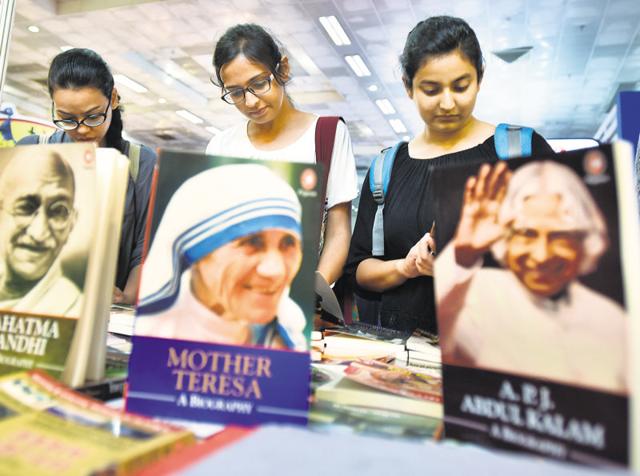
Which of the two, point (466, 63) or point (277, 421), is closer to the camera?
point (277, 421)

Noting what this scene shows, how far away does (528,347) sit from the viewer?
0.42 meters

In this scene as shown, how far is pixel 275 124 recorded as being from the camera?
52.5 inches

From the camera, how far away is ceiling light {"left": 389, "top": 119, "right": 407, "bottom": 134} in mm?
8714

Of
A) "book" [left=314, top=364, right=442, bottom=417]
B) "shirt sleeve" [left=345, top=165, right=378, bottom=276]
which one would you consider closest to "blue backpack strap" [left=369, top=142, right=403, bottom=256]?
"shirt sleeve" [left=345, top=165, right=378, bottom=276]

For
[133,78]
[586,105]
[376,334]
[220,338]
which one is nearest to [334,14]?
[133,78]

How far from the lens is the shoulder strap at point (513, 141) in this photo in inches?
43.1

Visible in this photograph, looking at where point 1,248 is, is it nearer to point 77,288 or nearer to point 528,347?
point 77,288

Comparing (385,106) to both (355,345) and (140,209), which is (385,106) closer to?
(140,209)

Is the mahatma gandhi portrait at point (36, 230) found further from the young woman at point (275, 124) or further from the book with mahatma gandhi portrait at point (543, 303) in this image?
the young woman at point (275, 124)

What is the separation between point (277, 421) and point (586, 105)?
8.85 m

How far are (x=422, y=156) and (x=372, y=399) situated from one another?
2.79 ft

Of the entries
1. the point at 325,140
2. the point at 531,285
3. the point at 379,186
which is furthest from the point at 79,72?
the point at 531,285

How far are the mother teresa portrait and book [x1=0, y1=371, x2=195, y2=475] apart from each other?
10 cm

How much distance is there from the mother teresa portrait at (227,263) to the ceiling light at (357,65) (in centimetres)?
643
